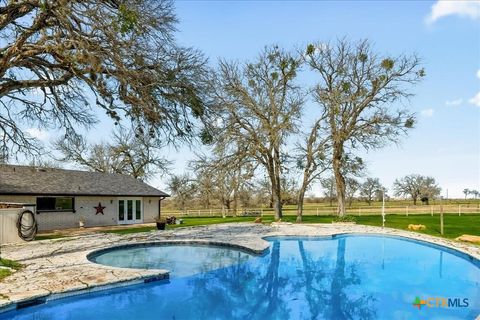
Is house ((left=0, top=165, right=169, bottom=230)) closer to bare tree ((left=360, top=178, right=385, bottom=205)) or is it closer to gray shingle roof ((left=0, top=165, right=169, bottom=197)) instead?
gray shingle roof ((left=0, top=165, right=169, bottom=197))

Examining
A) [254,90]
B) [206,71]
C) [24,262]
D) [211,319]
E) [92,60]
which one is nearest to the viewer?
[211,319]

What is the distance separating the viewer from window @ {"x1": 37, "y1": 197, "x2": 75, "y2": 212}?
840 inches

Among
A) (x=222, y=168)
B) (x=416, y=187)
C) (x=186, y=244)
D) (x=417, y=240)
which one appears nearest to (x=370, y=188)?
(x=416, y=187)

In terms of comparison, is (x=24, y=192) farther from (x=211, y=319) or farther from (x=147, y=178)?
(x=147, y=178)

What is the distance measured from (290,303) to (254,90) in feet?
70.3

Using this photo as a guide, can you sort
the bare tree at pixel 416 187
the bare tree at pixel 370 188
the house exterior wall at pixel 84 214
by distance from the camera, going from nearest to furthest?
the house exterior wall at pixel 84 214 < the bare tree at pixel 370 188 < the bare tree at pixel 416 187

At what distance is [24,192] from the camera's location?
794 inches

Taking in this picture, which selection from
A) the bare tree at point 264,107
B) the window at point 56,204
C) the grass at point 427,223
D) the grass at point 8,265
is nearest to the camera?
the grass at point 8,265

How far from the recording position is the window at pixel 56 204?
21344 mm

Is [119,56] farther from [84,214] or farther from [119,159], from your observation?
[119,159]

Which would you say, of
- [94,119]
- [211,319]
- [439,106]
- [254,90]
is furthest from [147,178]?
[211,319]

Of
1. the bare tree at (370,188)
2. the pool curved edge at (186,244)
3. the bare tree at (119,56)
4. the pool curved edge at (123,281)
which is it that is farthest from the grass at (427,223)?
the bare tree at (370,188)

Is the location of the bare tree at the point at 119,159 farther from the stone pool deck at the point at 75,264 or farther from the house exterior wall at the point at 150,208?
the stone pool deck at the point at 75,264

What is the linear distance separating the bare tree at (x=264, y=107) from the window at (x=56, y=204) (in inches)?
416
